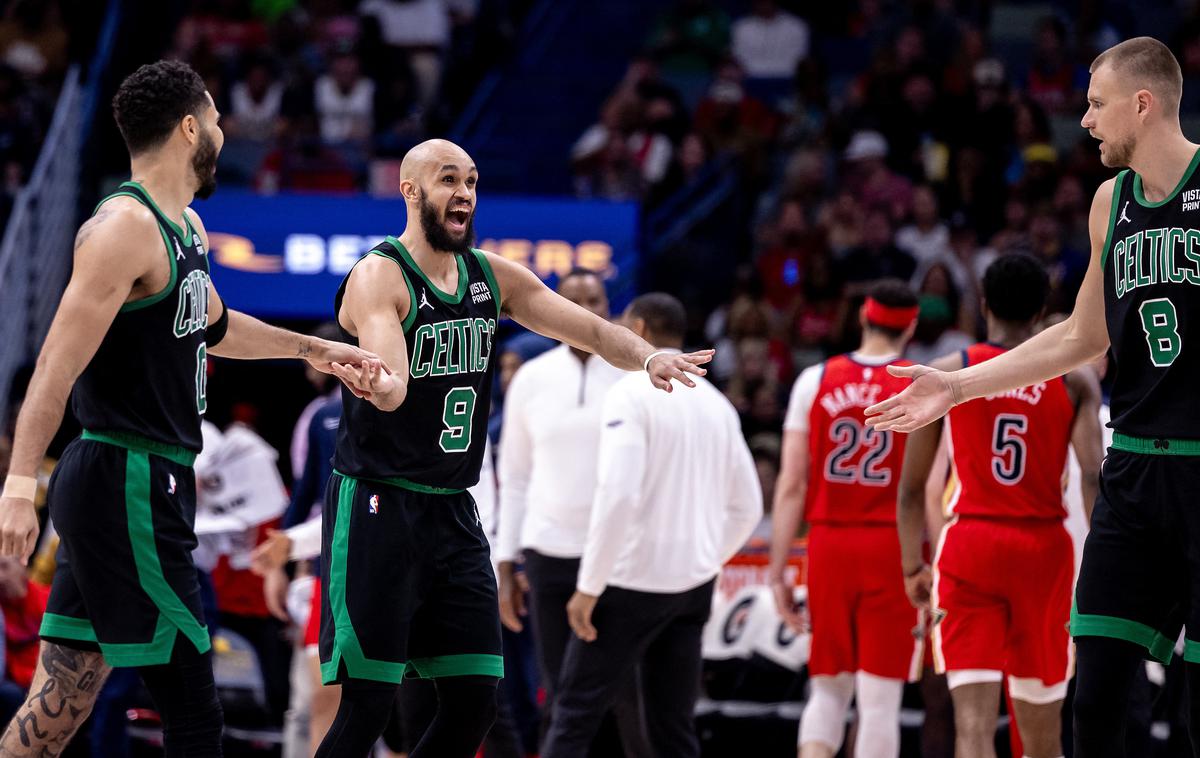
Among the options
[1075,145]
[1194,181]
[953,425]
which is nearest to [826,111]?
[1075,145]

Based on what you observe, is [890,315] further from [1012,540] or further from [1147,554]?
[1147,554]

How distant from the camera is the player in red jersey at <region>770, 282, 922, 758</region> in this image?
23.0 feet

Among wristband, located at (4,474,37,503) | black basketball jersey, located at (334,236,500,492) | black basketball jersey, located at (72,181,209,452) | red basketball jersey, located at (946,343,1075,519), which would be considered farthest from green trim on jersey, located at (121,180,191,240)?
red basketball jersey, located at (946,343,1075,519)

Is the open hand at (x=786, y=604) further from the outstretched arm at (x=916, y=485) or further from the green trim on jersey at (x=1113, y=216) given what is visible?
the green trim on jersey at (x=1113, y=216)

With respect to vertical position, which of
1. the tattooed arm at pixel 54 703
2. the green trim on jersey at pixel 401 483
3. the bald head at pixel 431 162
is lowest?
the tattooed arm at pixel 54 703

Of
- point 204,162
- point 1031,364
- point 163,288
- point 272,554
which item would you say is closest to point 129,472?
point 163,288

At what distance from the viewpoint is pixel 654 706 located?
22.3 feet

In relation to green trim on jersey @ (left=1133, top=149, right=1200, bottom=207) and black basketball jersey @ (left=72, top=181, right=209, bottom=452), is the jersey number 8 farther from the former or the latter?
black basketball jersey @ (left=72, top=181, right=209, bottom=452)

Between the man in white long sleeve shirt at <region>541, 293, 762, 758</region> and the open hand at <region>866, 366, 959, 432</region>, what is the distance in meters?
1.81

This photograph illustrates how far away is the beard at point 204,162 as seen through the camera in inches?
203

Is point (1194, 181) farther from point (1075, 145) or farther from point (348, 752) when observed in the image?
point (1075, 145)

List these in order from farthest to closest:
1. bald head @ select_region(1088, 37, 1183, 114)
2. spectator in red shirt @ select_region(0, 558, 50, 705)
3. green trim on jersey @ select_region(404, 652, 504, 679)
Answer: spectator in red shirt @ select_region(0, 558, 50, 705) < green trim on jersey @ select_region(404, 652, 504, 679) < bald head @ select_region(1088, 37, 1183, 114)

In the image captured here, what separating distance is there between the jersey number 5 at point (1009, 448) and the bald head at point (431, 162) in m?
2.53

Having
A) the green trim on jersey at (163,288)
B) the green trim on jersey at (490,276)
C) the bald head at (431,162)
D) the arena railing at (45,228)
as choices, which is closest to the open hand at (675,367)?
the green trim on jersey at (490,276)
